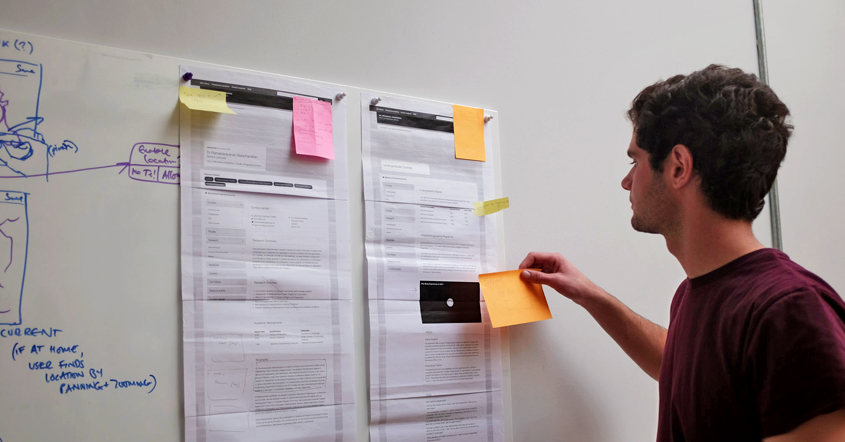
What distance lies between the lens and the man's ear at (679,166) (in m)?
0.98

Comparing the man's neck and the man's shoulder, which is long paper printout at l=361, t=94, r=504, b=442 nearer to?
the man's neck

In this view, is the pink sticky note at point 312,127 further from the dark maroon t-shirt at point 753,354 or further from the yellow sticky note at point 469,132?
the dark maroon t-shirt at point 753,354

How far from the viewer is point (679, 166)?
3.26 feet

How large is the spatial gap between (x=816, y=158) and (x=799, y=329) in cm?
135

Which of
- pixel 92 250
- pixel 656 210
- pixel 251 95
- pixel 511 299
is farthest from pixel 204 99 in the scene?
pixel 656 210

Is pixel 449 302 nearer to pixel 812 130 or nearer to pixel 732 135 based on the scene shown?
pixel 732 135

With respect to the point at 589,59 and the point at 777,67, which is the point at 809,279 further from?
the point at 777,67

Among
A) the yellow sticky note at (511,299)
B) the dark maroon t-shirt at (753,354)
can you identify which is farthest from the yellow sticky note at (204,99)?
the dark maroon t-shirt at (753,354)

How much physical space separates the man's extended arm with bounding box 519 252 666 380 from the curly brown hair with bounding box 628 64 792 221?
38 centimetres

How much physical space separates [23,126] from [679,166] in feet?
3.63

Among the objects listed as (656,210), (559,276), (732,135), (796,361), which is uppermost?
(732,135)

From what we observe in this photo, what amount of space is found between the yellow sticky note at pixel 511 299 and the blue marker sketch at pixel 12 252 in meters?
0.84

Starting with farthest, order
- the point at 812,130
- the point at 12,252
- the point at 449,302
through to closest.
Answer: the point at 812,130 < the point at 449,302 < the point at 12,252

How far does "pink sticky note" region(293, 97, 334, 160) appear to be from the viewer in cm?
111
